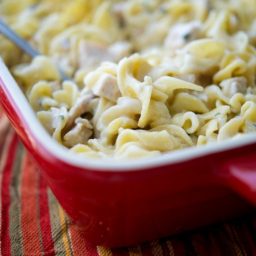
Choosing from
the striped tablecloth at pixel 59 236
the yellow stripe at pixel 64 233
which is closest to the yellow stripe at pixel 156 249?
the striped tablecloth at pixel 59 236

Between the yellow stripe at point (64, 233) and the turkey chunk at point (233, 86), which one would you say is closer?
the yellow stripe at point (64, 233)

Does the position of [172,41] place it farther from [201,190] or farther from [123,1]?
[201,190]

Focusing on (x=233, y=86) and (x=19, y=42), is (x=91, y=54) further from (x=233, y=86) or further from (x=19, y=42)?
(x=233, y=86)

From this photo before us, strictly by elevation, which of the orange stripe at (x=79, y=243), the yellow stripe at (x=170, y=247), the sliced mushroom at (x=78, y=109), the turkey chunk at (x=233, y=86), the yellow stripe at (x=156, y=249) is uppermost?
the sliced mushroom at (x=78, y=109)

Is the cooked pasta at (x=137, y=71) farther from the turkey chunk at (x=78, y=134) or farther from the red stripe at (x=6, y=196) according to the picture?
the red stripe at (x=6, y=196)

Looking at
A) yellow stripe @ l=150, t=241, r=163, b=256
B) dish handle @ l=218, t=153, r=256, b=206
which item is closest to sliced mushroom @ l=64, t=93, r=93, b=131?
yellow stripe @ l=150, t=241, r=163, b=256

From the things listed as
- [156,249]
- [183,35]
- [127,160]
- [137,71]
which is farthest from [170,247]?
[183,35]

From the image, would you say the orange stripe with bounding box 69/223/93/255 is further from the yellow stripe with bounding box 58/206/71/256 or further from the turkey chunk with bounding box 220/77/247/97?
the turkey chunk with bounding box 220/77/247/97
